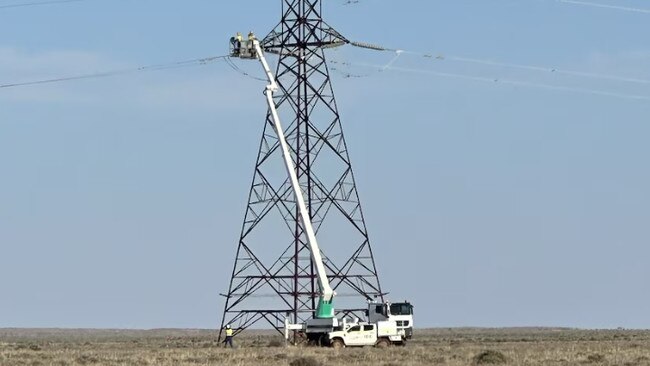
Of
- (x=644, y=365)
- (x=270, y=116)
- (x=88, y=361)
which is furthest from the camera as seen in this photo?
(x=270, y=116)

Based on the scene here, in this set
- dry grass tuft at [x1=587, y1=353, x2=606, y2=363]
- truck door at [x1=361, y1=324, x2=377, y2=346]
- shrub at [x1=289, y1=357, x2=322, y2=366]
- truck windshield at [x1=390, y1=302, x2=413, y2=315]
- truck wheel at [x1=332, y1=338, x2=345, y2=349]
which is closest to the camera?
shrub at [x1=289, y1=357, x2=322, y2=366]

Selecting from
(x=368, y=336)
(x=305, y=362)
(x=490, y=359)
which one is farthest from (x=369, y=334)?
(x=305, y=362)

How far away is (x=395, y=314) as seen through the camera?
269ft

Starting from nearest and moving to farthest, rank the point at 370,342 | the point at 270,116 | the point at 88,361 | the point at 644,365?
the point at 644,365 < the point at 88,361 < the point at 370,342 < the point at 270,116

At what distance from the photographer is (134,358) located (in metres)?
60.5

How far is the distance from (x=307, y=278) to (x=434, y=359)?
2248cm

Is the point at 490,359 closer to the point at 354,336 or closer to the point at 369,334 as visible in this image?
the point at 354,336

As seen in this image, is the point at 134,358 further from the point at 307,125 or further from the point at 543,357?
the point at 307,125

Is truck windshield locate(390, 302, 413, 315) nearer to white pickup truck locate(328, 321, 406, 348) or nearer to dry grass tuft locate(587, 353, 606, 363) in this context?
white pickup truck locate(328, 321, 406, 348)

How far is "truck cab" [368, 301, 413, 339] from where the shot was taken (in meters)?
80.7

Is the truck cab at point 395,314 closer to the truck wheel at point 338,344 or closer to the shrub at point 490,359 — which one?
the truck wheel at point 338,344

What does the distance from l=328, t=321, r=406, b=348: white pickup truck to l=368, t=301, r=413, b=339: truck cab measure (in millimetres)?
1069

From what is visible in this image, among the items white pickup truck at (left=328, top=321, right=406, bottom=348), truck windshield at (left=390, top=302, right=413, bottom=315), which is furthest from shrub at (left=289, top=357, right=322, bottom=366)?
truck windshield at (left=390, top=302, right=413, bottom=315)

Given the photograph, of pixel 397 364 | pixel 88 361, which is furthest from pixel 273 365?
pixel 88 361
